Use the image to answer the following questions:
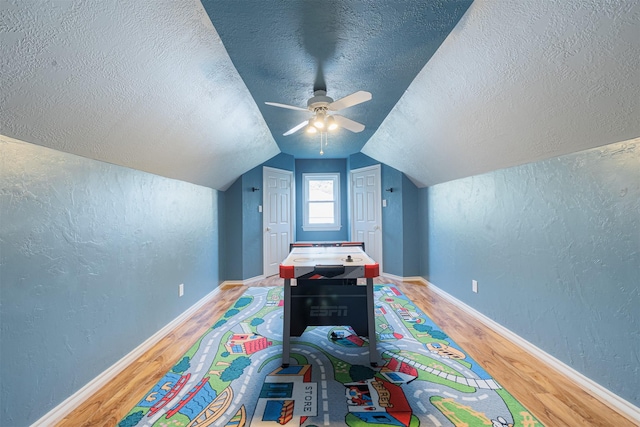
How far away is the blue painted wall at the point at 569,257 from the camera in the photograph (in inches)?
57.0

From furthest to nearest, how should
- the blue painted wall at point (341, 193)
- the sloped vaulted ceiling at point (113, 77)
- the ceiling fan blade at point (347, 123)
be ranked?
the blue painted wall at point (341, 193) < the ceiling fan blade at point (347, 123) < the sloped vaulted ceiling at point (113, 77)

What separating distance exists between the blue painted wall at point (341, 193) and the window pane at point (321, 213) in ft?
0.69

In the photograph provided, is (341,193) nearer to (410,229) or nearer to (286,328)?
(410,229)

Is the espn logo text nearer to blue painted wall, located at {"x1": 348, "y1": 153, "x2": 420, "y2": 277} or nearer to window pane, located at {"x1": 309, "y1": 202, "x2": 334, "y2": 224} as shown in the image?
blue painted wall, located at {"x1": 348, "y1": 153, "x2": 420, "y2": 277}

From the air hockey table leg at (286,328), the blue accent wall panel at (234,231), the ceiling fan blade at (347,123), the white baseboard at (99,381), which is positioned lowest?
the white baseboard at (99,381)

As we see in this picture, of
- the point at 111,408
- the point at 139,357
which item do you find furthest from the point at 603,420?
the point at 139,357

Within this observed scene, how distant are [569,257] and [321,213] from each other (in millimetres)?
3971

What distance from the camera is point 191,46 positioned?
4.85ft

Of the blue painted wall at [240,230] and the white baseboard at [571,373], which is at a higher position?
the blue painted wall at [240,230]

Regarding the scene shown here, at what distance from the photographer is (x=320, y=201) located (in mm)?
5355

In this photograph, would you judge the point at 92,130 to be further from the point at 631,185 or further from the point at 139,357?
the point at 631,185

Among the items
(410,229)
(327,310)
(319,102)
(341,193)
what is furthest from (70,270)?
(341,193)

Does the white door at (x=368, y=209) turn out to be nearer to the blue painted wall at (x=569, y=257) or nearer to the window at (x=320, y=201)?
the window at (x=320, y=201)

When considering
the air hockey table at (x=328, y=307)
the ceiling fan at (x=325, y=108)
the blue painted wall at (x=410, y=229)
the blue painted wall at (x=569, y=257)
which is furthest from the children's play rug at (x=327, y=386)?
the ceiling fan at (x=325, y=108)
